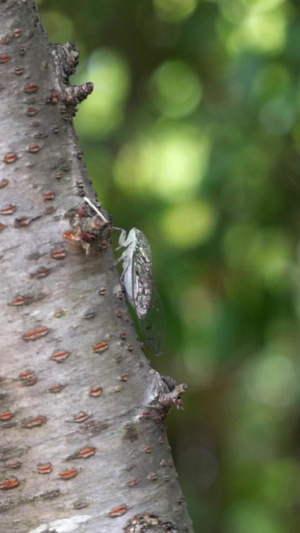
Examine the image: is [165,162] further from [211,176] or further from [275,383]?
[275,383]

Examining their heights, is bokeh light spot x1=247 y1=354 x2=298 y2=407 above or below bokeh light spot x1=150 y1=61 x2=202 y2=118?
below

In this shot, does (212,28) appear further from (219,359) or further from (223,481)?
(223,481)

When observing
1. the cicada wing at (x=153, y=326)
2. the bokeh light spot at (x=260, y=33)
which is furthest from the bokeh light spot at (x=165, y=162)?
the cicada wing at (x=153, y=326)

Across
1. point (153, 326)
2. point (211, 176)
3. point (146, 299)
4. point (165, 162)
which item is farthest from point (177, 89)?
point (146, 299)

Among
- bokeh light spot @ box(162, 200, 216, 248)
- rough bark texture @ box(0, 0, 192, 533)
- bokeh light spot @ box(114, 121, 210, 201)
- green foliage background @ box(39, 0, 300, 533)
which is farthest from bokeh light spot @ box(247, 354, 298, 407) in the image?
rough bark texture @ box(0, 0, 192, 533)

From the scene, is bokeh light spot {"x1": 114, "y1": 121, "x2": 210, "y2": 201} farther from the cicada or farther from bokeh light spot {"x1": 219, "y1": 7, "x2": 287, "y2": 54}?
the cicada

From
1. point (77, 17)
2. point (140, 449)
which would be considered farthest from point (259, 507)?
point (140, 449)
